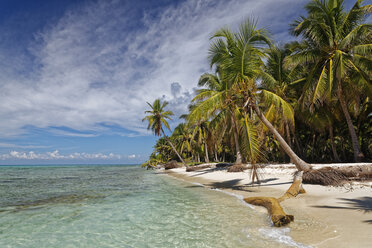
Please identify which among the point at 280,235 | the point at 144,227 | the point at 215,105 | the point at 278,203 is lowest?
the point at 144,227

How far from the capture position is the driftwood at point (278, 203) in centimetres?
519

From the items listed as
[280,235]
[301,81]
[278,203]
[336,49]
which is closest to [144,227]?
[280,235]

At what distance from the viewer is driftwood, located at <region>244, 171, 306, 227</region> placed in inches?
204

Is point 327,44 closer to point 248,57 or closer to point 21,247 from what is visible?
point 248,57

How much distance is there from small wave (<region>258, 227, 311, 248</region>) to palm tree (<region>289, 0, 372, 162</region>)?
378 inches

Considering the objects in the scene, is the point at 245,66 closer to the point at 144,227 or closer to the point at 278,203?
the point at 278,203

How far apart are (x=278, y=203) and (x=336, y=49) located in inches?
471

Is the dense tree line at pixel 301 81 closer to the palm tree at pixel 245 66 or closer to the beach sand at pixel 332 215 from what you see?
the palm tree at pixel 245 66

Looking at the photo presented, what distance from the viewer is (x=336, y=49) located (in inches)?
512

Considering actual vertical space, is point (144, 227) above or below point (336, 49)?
below

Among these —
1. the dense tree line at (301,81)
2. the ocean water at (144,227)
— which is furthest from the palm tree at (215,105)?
the ocean water at (144,227)

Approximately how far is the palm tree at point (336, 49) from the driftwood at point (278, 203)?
608 cm

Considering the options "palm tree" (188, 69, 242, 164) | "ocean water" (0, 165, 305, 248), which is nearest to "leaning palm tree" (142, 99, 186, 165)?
"palm tree" (188, 69, 242, 164)

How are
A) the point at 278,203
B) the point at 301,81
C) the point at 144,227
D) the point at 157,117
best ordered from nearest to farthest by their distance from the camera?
1. the point at 144,227
2. the point at 278,203
3. the point at 301,81
4. the point at 157,117
